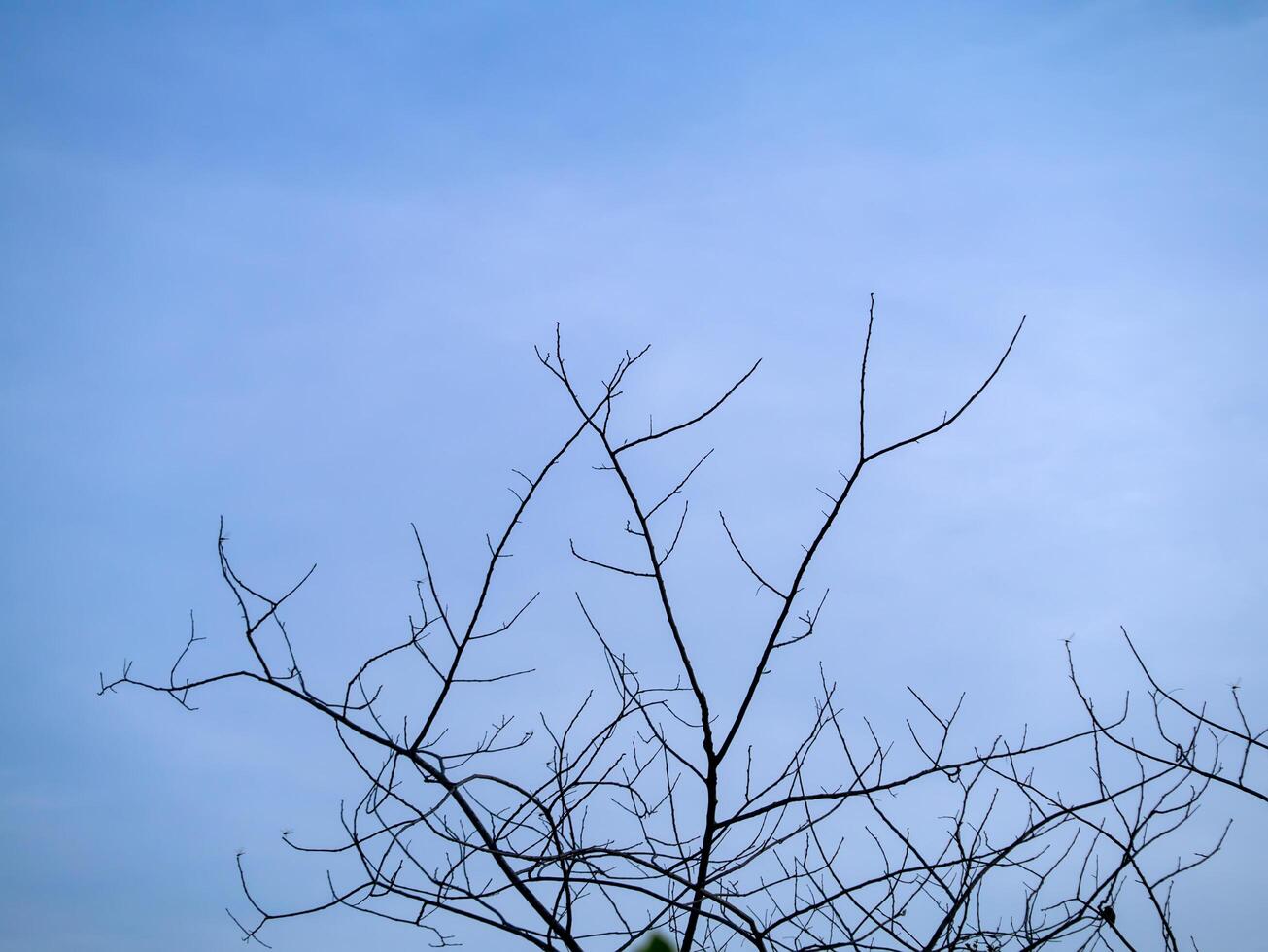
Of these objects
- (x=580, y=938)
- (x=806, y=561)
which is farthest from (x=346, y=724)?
(x=806, y=561)

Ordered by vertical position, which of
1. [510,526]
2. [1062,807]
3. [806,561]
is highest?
[510,526]

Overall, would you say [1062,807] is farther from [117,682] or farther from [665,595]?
[117,682]

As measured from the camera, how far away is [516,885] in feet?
8.61

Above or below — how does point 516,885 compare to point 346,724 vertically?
below

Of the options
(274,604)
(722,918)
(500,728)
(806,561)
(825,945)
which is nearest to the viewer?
(722,918)

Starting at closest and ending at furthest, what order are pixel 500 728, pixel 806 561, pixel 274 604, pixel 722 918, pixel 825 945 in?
1. pixel 722 918
2. pixel 806 561
3. pixel 825 945
4. pixel 274 604
5. pixel 500 728

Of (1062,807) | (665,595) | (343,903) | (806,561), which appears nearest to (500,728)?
(343,903)

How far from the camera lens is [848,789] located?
9.24ft

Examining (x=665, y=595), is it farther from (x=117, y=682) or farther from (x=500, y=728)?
(x=117, y=682)

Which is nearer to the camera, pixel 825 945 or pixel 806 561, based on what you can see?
pixel 806 561

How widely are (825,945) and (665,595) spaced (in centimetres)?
103

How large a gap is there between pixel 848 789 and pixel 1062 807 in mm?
591

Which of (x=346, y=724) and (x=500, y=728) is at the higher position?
(x=500, y=728)

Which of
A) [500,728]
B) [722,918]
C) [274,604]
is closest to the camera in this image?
[722,918]
